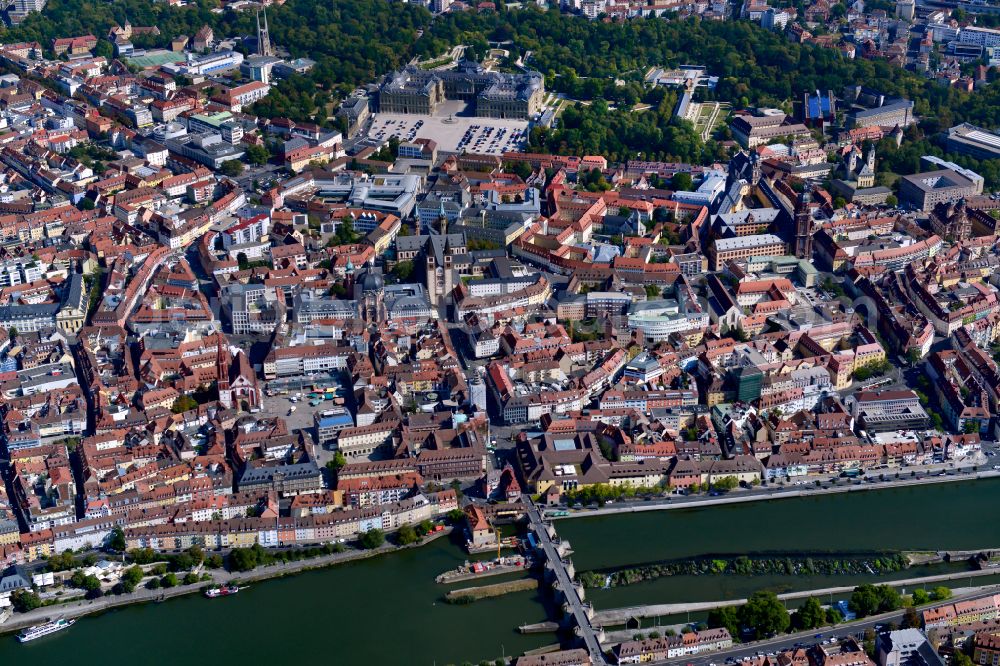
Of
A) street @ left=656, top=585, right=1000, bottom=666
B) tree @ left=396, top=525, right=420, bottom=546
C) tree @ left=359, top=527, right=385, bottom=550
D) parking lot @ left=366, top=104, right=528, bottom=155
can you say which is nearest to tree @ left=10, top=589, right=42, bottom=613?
tree @ left=359, top=527, right=385, bottom=550

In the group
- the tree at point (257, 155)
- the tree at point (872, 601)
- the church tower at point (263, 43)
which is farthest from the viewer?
the church tower at point (263, 43)

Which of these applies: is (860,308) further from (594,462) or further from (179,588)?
(179,588)

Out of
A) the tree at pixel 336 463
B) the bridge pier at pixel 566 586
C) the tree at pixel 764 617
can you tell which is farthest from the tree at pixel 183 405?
the tree at pixel 764 617

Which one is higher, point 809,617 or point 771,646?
point 809,617

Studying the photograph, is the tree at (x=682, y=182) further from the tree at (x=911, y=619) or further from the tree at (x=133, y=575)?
the tree at (x=133, y=575)

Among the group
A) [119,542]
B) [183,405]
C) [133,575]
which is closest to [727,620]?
[133,575]

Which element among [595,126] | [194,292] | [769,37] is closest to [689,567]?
[194,292]

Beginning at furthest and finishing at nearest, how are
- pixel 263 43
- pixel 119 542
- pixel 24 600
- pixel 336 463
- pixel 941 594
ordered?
pixel 263 43, pixel 336 463, pixel 119 542, pixel 24 600, pixel 941 594

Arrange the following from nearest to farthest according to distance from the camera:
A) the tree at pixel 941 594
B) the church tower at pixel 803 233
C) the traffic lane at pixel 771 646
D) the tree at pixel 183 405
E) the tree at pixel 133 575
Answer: the traffic lane at pixel 771 646, the tree at pixel 941 594, the tree at pixel 133 575, the tree at pixel 183 405, the church tower at pixel 803 233

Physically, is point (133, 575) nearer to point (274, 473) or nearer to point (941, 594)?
point (274, 473)
